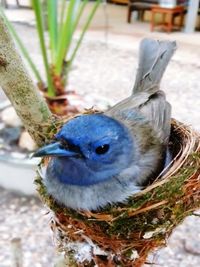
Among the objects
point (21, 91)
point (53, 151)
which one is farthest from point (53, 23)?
point (53, 151)

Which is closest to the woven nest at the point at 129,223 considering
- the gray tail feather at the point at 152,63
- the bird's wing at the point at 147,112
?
the bird's wing at the point at 147,112

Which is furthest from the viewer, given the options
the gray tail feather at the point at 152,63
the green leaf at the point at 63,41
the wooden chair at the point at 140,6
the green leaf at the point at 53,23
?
the wooden chair at the point at 140,6

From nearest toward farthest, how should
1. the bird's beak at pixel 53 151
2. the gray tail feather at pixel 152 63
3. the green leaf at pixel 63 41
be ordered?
1. the bird's beak at pixel 53 151
2. the gray tail feather at pixel 152 63
3. the green leaf at pixel 63 41

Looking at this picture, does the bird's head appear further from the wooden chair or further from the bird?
the wooden chair

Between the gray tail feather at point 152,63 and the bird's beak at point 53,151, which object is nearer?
the bird's beak at point 53,151

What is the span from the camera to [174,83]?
525 centimetres

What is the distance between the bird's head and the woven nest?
0.08 metres

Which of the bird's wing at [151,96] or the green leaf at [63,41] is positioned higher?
the bird's wing at [151,96]

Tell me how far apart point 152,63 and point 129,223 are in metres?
0.70

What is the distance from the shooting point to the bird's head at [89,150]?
1123mm

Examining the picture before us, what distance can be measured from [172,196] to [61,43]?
5.86ft

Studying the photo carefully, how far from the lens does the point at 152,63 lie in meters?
1.67

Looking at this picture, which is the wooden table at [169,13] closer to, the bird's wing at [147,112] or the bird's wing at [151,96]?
the bird's wing at [151,96]

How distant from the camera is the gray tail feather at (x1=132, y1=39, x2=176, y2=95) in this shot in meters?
1.67
